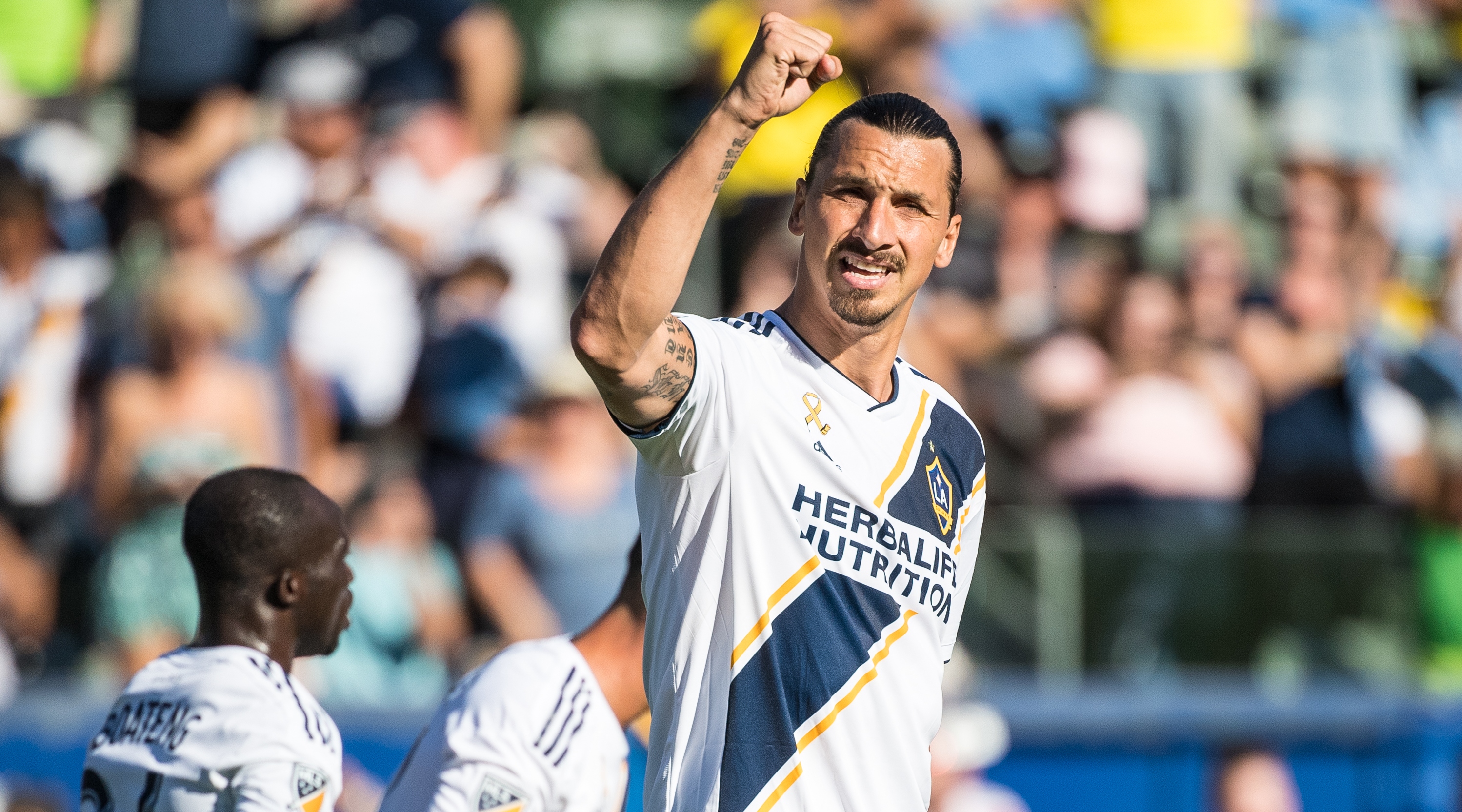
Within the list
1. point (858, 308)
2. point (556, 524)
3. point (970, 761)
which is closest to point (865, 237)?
point (858, 308)

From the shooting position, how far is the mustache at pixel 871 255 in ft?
9.67

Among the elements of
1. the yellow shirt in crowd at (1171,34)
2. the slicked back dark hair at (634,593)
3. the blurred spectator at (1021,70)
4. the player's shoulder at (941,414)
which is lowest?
the slicked back dark hair at (634,593)

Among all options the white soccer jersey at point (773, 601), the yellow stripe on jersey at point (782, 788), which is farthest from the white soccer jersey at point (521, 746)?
the yellow stripe on jersey at point (782, 788)

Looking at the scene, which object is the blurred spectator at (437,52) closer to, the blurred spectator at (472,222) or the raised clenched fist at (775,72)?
the blurred spectator at (472,222)

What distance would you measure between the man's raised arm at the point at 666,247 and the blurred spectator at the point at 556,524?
429 cm

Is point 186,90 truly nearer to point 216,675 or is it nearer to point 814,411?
point 216,675

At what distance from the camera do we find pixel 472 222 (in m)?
8.62

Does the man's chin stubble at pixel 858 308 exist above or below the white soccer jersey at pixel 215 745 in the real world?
above

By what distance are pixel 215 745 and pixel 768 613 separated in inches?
57.0

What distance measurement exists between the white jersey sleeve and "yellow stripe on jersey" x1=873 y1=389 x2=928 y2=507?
13.8 inches

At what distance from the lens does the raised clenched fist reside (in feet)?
8.66

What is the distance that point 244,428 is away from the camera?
23.6 feet

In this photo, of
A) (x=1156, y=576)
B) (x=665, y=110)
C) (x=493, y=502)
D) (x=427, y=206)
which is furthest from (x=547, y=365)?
(x=1156, y=576)

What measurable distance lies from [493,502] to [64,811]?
85.6 inches
